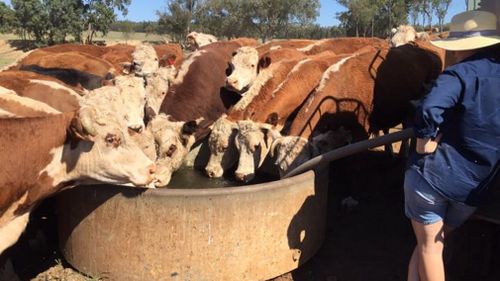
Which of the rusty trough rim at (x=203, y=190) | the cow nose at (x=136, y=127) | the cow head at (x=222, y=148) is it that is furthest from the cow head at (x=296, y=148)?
the cow nose at (x=136, y=127)

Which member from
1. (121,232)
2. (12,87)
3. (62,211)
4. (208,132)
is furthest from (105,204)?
(208,132)

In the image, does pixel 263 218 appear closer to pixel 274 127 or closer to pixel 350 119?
pixel 274 127

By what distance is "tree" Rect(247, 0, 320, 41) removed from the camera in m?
49.6

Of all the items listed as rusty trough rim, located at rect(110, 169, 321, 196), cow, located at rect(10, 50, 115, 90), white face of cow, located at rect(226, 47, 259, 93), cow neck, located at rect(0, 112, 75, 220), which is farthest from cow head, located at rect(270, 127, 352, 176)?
cow, located at rect(10, 50, 115, 90)

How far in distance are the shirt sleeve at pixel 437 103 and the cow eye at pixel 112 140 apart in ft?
7.97

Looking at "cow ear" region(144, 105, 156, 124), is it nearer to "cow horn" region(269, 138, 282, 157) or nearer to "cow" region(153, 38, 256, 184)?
"cow" region(153, 38, 256, 184)

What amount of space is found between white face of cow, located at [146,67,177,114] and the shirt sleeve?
5.69m

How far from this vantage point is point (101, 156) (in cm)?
404

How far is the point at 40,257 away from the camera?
5023 mm

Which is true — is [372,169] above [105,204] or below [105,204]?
below

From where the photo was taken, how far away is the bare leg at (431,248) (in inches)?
125

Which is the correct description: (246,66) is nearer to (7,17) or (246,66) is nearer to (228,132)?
(228,132)

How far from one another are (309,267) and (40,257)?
2760 mm

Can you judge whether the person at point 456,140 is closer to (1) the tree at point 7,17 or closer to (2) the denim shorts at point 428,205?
(2) the denim shorts at point 428,205
